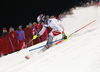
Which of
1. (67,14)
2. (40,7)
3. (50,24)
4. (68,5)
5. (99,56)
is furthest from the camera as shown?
(68,5)

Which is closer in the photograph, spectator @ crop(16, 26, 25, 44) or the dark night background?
spectator @ crop(16, 26, 25, 44)

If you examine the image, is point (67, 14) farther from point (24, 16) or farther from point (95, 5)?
point (24, 16)

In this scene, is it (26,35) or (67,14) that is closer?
(26,35)

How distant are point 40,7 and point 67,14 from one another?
504cm

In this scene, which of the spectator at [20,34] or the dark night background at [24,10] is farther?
the dark night background at [24,10]

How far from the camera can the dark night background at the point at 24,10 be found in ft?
51.3

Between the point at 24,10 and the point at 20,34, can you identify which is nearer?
the point at 20,34

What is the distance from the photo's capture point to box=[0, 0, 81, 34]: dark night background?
15623 mm

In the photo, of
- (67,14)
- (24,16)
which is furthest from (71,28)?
(24,16)

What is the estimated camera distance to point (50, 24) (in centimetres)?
715

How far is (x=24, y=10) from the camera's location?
677 inches

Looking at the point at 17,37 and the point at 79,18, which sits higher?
the point at 17,37

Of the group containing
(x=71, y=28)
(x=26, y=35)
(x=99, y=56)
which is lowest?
(x=71, y=28)

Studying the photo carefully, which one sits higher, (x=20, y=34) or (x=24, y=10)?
(x=24, y=10)
